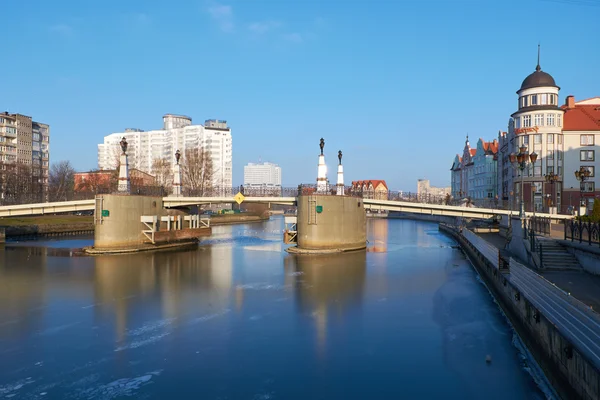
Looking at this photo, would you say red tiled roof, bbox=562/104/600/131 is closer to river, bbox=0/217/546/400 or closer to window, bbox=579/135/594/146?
window, bbox=579/135/594/146

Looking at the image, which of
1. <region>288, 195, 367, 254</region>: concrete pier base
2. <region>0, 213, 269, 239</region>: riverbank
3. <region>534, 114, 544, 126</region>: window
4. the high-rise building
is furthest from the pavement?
the high-rise building

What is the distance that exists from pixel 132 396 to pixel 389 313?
11.0m

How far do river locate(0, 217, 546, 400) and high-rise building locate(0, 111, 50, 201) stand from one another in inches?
2981

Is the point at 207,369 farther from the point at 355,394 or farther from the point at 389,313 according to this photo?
the point at 389,313

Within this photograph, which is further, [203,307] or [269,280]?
[269,280]

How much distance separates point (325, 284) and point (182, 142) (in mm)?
150560

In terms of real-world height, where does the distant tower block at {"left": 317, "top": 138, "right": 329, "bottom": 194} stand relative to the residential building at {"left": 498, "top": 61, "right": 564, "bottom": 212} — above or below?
below

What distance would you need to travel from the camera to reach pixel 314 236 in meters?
37.3

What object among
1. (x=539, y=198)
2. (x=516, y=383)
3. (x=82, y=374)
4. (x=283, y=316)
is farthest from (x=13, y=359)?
(x=539, y=198)

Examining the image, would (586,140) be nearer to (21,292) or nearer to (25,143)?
(21,292)

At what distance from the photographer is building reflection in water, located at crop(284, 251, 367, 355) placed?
62.1 ft

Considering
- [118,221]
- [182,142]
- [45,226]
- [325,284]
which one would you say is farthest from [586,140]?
→ [182,142]

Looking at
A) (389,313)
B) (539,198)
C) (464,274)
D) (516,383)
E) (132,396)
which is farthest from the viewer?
(539,198)

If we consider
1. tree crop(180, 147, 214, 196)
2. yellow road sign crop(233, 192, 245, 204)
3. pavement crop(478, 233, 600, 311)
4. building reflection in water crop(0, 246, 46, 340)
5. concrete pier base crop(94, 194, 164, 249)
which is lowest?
building reflection in water crop(0, 246, 46, 340)
